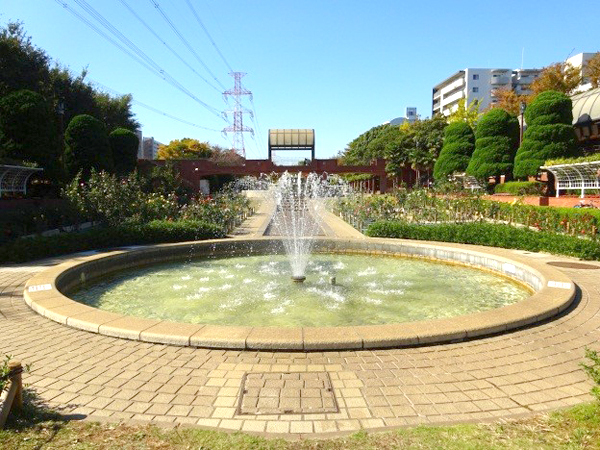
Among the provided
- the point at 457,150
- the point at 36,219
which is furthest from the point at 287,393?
the point at 457,150

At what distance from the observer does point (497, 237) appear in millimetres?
12305

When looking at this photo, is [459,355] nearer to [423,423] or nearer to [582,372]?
[582,372]

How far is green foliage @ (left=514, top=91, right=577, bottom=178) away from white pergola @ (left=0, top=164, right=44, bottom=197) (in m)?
26.5

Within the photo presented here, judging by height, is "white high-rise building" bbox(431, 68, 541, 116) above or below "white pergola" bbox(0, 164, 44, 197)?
above

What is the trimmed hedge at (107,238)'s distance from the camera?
34.2 feet

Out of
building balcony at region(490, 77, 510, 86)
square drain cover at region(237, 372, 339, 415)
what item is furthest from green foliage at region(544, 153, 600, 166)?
building balcony at region(490, 77, 510, 86)

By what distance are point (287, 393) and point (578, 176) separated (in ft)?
77.2

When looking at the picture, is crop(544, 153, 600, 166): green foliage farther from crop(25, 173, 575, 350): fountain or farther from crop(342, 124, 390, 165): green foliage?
crop(342, 124, 390, 165): green foliage

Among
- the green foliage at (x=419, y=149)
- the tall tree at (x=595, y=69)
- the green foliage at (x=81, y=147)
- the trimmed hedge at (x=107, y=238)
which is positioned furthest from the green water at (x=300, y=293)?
the tall tree at (x=595, y=69)

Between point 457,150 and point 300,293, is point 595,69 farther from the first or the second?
point 300,293

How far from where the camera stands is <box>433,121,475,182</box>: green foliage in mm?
34844

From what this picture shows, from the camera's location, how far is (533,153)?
26438mm

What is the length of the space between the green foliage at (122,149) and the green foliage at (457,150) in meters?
23.5

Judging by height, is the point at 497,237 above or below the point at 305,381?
above
